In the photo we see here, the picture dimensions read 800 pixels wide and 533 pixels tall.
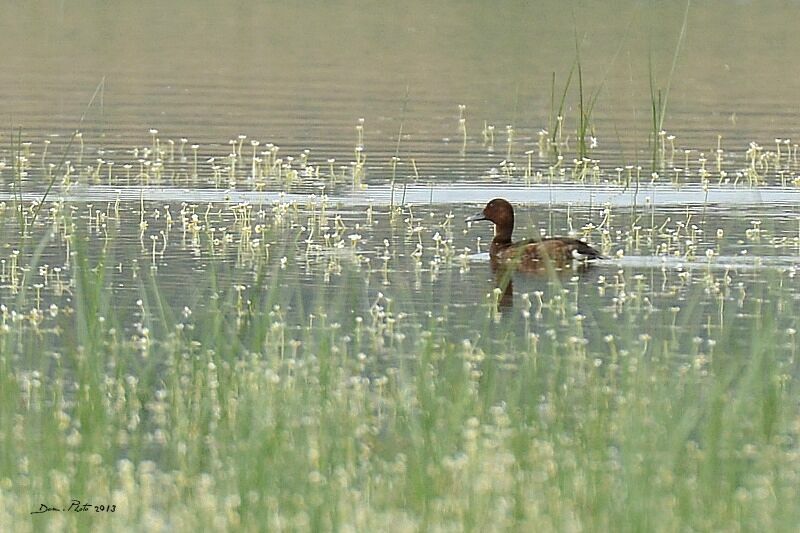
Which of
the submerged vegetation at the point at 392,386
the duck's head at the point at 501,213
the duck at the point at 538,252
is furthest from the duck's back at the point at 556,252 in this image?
the duck's head at the point at 501,213

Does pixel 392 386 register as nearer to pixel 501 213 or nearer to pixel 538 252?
pixel 538 252

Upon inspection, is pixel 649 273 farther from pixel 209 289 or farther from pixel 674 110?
pixel 674 110

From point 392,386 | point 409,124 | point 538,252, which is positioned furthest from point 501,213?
point 409,124

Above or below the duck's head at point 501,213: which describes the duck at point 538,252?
below

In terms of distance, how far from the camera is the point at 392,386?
405 inches

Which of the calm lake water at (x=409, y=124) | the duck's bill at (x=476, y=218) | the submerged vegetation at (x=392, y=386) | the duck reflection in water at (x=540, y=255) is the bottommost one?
the submerged vegetation at (x=392, y=386)

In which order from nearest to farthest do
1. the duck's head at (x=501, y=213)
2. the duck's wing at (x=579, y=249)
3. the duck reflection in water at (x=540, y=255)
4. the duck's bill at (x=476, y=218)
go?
the duck reflection in water at (x=540, y=255) → the duck's wing at (x=579, y=249) → the duck's head at (x=501, y=213) → the duck's bill at (x=476, y=218)

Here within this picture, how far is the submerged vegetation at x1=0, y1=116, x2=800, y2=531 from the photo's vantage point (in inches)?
315

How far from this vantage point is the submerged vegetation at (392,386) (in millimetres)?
8008

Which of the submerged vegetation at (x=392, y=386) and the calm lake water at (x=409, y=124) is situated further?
the calm lake water at (x=409, y=124)

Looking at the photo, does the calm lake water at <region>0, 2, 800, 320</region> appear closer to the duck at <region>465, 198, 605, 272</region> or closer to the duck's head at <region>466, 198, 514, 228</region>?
the duck at <region>465, 198, 605, 272</region>

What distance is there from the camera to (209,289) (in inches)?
539

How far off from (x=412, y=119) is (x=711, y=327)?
15250 millimetres

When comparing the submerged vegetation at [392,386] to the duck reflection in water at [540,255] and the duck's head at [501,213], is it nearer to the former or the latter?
the duck reflection in water at [540,255]
